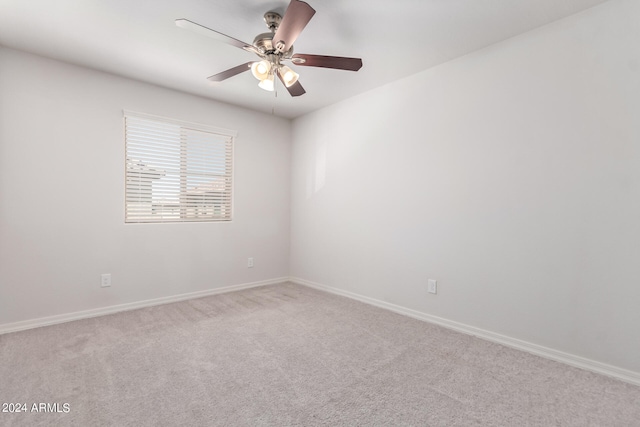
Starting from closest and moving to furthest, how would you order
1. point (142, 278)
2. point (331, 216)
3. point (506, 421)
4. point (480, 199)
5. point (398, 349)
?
point (506, 421) < point (398, 349) < point (480, 199) < point (142, 278) < point (331, 216)

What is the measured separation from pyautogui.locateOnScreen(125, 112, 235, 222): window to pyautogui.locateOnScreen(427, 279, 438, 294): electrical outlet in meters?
2.61

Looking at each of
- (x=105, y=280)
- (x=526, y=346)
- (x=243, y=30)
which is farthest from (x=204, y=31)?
(x=526, y=346)

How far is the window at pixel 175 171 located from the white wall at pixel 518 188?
5.59 ft

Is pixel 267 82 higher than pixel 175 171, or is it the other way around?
pixel 267 82

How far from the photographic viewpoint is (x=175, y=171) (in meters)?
3.66

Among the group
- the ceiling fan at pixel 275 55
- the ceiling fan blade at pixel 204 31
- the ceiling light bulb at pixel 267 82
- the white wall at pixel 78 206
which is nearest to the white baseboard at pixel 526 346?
the white wall at pixel 78 206

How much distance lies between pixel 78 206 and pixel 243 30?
2287 mm

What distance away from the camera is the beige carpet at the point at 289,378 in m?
1.63

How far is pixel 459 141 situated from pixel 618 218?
49.3 inches

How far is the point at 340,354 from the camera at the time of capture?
7.59 feet

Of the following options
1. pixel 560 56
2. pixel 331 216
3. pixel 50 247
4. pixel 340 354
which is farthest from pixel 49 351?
pixel 560 56

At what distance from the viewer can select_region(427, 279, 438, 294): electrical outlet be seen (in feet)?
9.82

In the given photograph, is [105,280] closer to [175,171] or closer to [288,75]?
[175,171]

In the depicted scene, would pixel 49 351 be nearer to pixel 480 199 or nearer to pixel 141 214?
pixel 141 214
